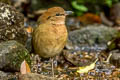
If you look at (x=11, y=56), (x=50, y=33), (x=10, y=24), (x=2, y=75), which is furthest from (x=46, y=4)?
(x=2, y=75)

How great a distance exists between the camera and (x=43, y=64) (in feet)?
18.0

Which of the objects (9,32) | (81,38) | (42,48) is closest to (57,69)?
(42,48)

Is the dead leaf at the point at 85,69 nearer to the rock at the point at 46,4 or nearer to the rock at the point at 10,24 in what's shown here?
the rock at the point at 10,24

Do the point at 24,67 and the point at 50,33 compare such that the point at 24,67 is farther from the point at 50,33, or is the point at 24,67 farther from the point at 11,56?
the point at 50,33

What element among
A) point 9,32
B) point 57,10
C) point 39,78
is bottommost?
point 39,78

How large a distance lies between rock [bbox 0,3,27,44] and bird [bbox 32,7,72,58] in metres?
0.39

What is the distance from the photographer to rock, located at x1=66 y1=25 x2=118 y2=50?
23.2 feet

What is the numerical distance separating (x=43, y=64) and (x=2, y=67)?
1.21 meters

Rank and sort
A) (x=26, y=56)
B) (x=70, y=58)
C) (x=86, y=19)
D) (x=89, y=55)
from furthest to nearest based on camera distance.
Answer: (x=86, y=19) < (x=89, y=55) < (x=70, y=58) < (x=26, y=56)

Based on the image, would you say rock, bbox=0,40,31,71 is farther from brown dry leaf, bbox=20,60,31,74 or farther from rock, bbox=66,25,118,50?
rock, bbox=66,25,118,50

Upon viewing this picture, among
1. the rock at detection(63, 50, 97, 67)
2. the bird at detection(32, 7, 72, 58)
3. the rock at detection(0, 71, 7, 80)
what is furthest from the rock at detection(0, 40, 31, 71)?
the rock at detection(63, 50, 97, 67)

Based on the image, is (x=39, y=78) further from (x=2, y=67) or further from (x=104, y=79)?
(x=104, y=79)

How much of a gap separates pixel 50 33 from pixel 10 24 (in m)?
0.78

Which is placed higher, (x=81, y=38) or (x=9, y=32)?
(x=9, y=32)
